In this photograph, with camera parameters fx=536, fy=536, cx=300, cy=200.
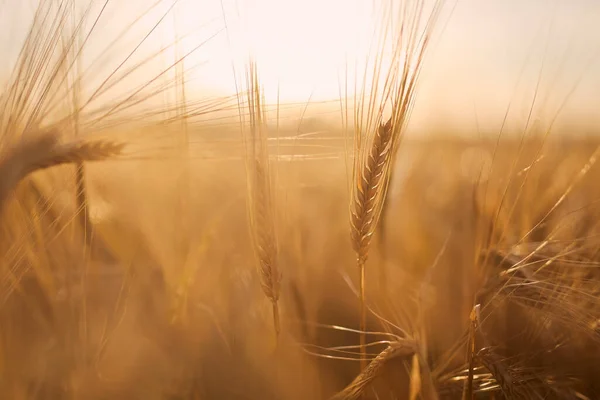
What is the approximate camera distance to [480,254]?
1.06 meters

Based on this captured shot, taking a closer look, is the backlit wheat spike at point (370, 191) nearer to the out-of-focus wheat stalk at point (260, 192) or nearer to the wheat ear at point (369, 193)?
the wheat ear at point (369, 193)

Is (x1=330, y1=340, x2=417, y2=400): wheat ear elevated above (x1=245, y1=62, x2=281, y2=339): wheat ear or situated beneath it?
situated beneath

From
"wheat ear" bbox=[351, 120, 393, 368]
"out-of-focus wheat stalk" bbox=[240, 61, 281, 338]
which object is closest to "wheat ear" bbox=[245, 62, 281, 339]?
"out-of-focus wheat stalk" bbox=[240, 61, 281, 338]

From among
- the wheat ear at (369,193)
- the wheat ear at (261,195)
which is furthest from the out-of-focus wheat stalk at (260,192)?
the wheat ear at (369,193)

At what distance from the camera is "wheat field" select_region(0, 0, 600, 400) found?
34.9 inches

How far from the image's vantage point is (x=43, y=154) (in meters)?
0.83

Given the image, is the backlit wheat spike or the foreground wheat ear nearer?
the foreground wheat ear

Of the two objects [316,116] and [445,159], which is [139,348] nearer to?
[316,116]

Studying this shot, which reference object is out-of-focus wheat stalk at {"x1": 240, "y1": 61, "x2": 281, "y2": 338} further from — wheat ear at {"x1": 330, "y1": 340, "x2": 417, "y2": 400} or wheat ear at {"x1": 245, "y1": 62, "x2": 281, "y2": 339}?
wheat ear at {"x1": 330, "y1": 340, "x2": 417, "y2": 400}

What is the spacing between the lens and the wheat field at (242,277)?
89 centimetres

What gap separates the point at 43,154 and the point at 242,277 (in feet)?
1.56

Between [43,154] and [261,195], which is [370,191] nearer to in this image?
[261,195]

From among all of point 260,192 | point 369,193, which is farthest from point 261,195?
point 369,193

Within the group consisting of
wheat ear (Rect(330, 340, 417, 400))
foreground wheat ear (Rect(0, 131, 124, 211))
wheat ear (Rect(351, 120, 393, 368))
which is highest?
foreground wheat ear (Rect(0, 131, 124, 211))
